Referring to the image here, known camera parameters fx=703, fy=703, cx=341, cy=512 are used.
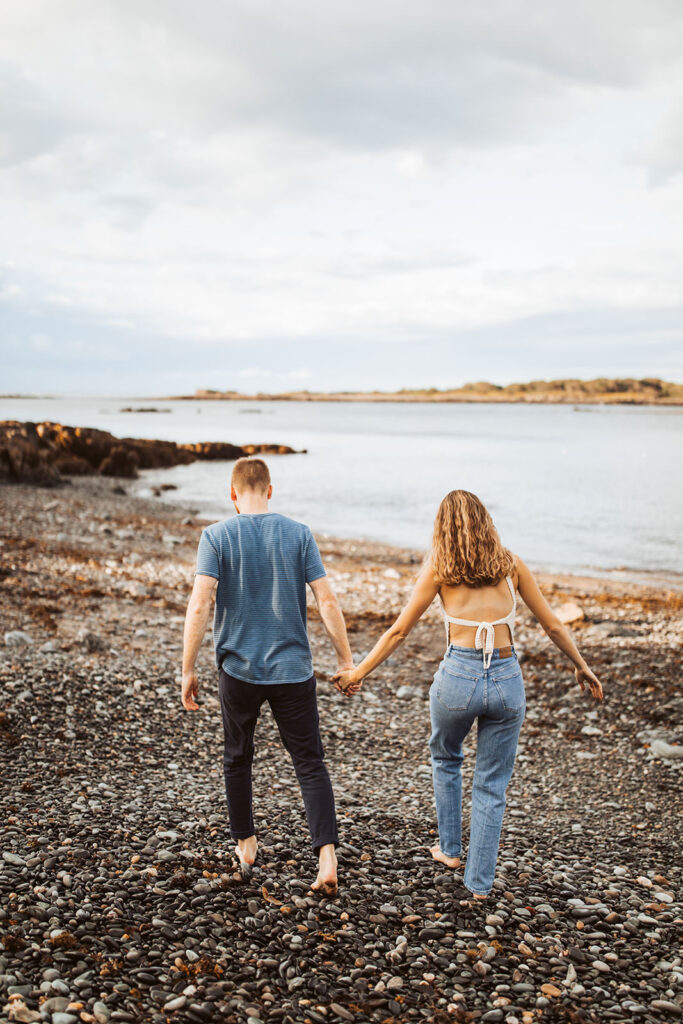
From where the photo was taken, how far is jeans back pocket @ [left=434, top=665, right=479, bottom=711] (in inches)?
182

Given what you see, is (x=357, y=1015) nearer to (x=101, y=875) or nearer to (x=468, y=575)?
(x=101, y=875)

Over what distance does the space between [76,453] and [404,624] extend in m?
41.9

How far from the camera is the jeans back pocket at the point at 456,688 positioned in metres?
4.63

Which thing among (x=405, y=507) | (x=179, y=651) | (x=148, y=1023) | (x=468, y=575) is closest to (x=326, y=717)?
(x=179, y=651)

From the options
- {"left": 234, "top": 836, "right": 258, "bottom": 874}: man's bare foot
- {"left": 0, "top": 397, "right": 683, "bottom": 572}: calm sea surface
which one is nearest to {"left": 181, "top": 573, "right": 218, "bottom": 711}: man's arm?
{"left": 234, "top": 836, "right": 258, "bottom": 874}: man's bare foot

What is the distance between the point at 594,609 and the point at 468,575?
11.8 meters

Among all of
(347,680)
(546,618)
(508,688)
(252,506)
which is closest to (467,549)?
(546,618)

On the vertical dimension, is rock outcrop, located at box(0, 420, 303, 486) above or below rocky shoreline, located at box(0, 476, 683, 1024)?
above

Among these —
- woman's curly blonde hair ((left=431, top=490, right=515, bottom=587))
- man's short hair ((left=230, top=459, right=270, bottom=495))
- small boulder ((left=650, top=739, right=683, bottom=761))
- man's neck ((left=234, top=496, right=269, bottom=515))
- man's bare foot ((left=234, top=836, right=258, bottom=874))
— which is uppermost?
man's short hair ((left=230, top=459, right=270, bottom=495))

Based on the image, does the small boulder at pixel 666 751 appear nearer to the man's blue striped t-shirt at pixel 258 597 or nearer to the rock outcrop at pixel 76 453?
the man's blue striped t-shirt at pixel 258 597

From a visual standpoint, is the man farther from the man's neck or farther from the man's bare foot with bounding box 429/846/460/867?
the man's bare foot with bounding box 429/846/460/867

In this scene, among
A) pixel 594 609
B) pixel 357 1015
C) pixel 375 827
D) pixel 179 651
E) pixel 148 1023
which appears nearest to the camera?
pixel 148 1023

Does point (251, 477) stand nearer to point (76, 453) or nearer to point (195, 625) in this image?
point (195, 625)

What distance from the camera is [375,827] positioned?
600 cm
